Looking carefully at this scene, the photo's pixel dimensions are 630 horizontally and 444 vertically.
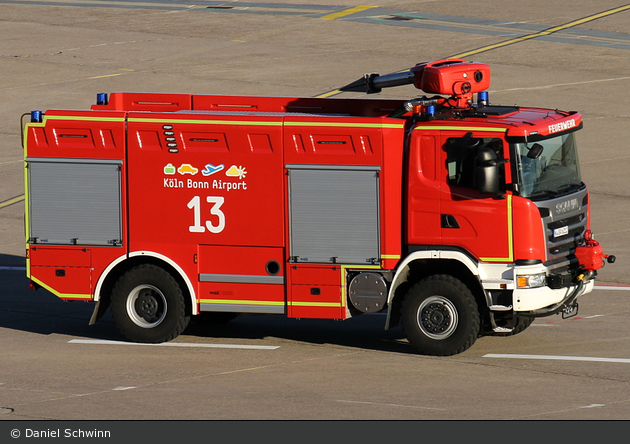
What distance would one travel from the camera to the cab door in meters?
12.5

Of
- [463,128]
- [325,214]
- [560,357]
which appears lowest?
[560,357]

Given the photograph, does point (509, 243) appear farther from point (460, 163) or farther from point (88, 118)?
point (88, 118)

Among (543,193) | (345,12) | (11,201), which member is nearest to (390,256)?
(543,193)

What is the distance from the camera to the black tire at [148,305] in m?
13.7

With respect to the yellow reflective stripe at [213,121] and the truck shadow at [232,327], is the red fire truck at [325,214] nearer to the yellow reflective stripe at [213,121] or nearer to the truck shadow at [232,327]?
the yellow reflective stripe at [213,121]

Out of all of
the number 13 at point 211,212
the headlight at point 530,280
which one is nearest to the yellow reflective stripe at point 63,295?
the number 13 at point 211,212

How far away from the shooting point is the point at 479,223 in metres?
12.6

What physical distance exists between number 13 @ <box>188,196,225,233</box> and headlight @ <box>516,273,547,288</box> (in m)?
3.60

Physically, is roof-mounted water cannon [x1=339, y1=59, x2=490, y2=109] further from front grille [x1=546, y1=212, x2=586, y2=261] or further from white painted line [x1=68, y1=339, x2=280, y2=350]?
white painted line [x1=68, y1=339, x2=280, y2=350]

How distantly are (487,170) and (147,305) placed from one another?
15.2 ft

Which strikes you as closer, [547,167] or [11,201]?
[547,167]

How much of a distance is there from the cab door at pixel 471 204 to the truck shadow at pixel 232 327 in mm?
1676

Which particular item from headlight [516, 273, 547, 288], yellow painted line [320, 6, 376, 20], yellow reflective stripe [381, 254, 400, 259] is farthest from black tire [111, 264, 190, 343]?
yellow painted line [320, 6, 376, 20]

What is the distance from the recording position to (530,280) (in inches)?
496
